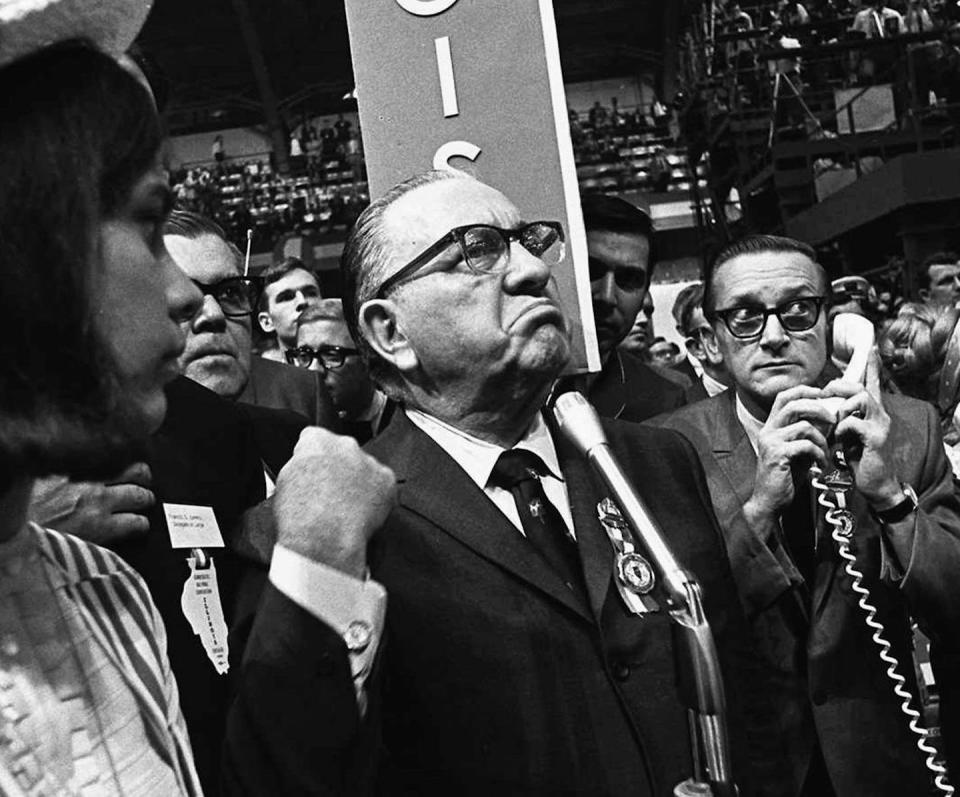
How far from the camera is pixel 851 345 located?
2.39 m

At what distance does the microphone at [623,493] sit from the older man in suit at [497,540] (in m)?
0.09

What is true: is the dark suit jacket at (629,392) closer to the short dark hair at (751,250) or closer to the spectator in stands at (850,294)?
the short dark hair at (751,250)

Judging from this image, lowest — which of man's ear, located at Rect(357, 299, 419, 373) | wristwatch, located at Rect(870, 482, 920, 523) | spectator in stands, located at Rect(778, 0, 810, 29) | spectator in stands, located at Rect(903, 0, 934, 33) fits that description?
wristwatch, located at Rect(870, 482, 920, 523)

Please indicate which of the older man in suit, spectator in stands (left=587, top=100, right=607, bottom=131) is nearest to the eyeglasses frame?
the older man in suit

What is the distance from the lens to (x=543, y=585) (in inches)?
62.6

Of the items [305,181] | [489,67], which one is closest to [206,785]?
[489,67]

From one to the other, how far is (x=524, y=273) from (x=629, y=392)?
151 cm

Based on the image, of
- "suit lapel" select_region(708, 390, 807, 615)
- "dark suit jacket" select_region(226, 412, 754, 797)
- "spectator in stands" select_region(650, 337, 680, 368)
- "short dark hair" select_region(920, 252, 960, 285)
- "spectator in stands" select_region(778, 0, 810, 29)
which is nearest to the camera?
"dark suit jacket" select_region(226, 412, 754, 797)

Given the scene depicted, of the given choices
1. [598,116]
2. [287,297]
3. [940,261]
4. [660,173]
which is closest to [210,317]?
[287,297]

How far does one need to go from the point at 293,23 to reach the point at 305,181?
297 cm

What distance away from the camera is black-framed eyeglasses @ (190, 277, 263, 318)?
8.48 ft

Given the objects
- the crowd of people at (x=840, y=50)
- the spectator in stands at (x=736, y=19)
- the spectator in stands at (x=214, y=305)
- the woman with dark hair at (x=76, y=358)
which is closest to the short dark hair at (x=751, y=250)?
the spectator in stands at (x=214, y=305)

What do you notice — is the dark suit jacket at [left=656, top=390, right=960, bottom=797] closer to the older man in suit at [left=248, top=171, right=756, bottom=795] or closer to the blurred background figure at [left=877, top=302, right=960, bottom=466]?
the older man in suit at [left=248, top=171, right=756, bottom=795]

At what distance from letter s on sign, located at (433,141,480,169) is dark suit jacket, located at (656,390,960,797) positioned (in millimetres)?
808
